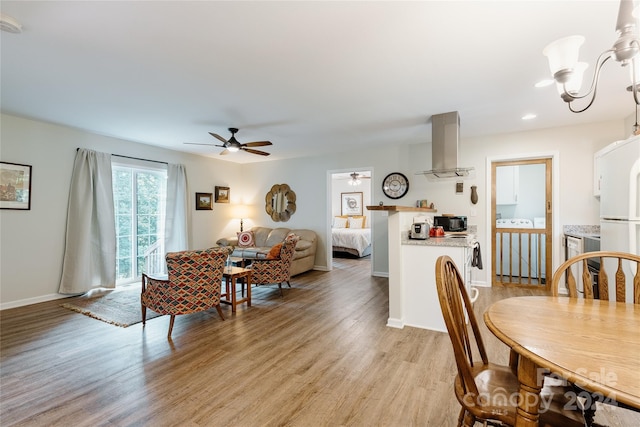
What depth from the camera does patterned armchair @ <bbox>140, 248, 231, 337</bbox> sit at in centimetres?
282

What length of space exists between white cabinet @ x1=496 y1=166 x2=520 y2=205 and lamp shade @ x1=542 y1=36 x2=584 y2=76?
12.3 ft

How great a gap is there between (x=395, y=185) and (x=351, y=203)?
4.02 meters

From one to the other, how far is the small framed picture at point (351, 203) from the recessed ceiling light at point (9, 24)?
8.10m

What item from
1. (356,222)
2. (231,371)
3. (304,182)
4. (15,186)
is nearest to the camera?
(231,371)

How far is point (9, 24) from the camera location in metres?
1.87

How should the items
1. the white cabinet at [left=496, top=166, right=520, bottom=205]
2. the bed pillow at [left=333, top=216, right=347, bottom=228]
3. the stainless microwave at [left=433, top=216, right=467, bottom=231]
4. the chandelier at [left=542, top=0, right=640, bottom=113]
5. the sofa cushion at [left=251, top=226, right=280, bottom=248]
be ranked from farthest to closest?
the bed pillow at [left=333, top=216, right=347, bottom=228], the sofa cushion at [left=251, top=226, right=280, bottom=248], the white cabinet at [left=496, top=166, right=520, bottom=205], the stainless microwave at [left=433, top=216, right=467, bottom=231], the chandelier at [left=542, top=0, right=640, bottom=113]

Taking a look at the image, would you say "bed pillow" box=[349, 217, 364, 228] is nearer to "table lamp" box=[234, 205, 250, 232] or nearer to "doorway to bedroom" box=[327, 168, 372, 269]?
"doorway to bedroom" box=[327, 168, 372, 269]

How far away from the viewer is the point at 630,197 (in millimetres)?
2164

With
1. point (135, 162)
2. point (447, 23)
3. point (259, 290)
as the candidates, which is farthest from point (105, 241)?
point (447, 23)

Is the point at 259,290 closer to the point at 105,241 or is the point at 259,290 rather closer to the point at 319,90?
the point at 105,241

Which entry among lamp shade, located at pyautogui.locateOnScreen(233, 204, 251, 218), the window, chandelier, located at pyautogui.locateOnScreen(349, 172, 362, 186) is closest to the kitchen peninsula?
the window

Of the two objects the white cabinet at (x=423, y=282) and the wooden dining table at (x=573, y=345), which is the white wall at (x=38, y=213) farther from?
the wooden dining table at (x=573, y=345)

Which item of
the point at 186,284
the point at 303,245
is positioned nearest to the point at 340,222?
the point at 303,245

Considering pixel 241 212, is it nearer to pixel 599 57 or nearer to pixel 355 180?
pixel 355 180
